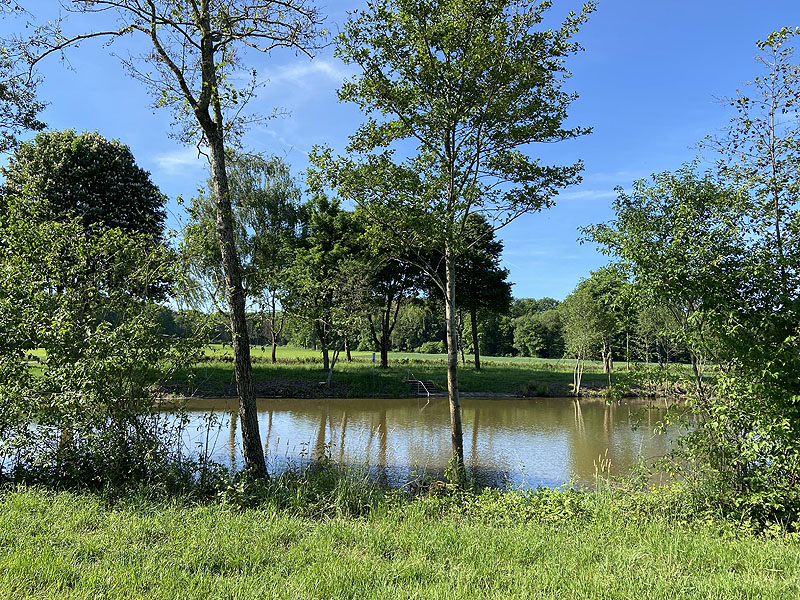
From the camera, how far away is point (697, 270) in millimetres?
6207

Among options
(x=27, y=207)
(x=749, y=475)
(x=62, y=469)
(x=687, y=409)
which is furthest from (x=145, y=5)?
(x=749, y=475)

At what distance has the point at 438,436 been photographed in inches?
635

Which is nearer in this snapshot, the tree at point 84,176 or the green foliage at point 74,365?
the green foliage at point 74,365

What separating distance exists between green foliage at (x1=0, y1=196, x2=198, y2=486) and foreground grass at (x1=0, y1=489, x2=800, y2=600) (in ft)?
2.68

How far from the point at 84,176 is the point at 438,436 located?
59.0 feet

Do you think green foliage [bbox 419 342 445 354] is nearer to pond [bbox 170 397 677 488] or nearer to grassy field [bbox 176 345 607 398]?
grassy field [bbox 176 345 607 398]

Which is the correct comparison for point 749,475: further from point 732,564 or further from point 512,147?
point 512,147

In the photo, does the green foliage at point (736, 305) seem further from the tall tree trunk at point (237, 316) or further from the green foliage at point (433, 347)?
the green foliage at point (433, 347)

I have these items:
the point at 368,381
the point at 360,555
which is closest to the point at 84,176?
the point at 368,381

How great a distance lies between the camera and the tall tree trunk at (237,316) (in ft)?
23.3

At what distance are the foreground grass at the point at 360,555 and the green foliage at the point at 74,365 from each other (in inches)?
32.1

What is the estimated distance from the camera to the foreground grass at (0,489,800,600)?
3436mm

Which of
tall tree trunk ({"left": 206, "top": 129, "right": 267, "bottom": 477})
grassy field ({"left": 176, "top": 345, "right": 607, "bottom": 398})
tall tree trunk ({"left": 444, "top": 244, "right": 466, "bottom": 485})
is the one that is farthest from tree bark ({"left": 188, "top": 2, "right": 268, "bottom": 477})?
grassy field ({"left": 176, "top": 345, "right": 607, "bottom": 398})

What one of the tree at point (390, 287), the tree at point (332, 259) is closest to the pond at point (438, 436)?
the tree at point (332, 259)
